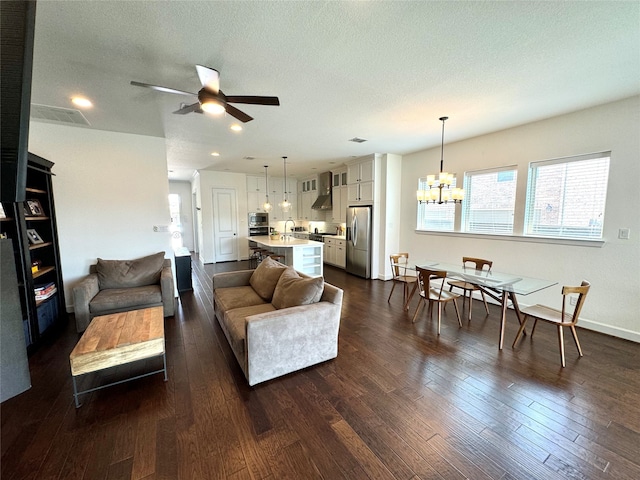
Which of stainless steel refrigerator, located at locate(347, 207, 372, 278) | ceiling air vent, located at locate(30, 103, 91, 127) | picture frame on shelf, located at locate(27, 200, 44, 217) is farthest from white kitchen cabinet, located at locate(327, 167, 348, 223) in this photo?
picture frame on shelf, located at locate(27, 200, 44, 217)

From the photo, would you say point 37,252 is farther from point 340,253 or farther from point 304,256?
point 340,253

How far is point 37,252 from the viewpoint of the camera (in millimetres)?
3572

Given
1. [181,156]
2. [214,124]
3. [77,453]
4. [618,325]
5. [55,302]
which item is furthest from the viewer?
[181,156]

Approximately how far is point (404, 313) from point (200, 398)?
287 cm

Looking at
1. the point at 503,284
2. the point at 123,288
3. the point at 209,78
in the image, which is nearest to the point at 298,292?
the point at 209,78

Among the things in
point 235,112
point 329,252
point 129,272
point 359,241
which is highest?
point 235,112

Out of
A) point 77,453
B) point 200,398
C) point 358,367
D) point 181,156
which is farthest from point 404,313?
point 181,156

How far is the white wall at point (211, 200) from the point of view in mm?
7508

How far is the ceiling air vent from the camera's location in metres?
3.02

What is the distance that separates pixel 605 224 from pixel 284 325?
13.2ft

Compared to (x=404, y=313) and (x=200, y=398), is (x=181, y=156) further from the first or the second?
(x=404, y=313)

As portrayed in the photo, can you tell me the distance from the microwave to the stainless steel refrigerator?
3444 millimetres

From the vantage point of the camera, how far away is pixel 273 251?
6.66 meters

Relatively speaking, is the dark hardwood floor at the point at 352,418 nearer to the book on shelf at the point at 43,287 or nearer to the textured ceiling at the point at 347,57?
the book on shelf at the point at 43,287
